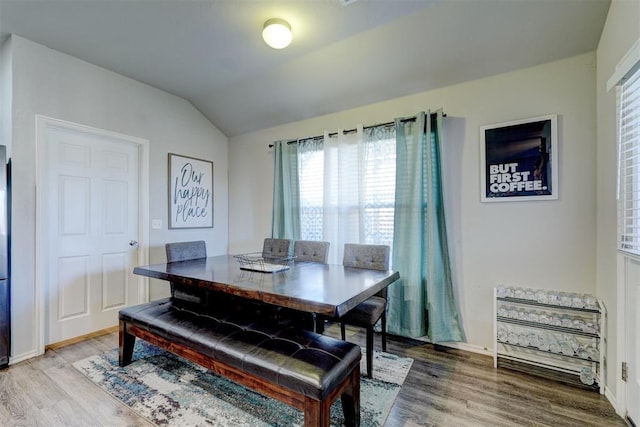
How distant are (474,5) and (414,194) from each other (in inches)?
58.8

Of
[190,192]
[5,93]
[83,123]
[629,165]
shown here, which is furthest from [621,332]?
[5,93]

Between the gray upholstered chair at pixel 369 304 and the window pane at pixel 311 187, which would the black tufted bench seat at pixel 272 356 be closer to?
the gray upholstered chair at pixel 369 304

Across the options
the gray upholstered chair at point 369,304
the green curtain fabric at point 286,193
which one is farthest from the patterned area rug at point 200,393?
the green curtain fabric at point 286,193

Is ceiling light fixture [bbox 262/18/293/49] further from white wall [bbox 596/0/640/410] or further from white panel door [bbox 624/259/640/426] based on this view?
white panel door [bbox 624/259/640/426]

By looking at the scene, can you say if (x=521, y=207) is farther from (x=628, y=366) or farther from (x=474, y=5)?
(x=474, y=5)

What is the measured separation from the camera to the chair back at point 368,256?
248 cm

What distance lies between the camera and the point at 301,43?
2590mm

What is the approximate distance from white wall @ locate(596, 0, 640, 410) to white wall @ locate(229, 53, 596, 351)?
11 centimetres

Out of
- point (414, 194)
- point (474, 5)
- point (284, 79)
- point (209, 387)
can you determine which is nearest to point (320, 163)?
point (284, 79)

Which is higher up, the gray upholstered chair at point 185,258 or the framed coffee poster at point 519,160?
the framed coffee poster at point 519,160

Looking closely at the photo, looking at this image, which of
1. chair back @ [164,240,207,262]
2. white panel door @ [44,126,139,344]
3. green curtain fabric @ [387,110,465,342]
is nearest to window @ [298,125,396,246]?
green curtain fabric @ [387,110,465,342]

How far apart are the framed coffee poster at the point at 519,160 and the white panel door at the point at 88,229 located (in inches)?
147

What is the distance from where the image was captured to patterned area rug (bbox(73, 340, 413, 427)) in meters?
1.67

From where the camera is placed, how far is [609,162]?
73.9 inches
